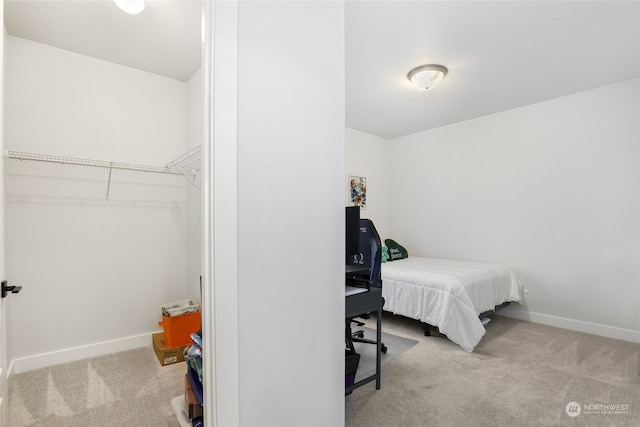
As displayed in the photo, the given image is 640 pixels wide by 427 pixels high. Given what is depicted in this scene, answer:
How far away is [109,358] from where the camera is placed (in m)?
2.65

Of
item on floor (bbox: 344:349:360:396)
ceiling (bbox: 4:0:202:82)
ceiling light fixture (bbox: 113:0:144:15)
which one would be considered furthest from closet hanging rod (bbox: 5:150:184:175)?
item on floor (bbox: 344:349:360:396)

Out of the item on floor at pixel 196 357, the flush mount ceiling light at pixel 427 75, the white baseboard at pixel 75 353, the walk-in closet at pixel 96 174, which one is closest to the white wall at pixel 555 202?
the flush mount ceiling light at pixel 427 75

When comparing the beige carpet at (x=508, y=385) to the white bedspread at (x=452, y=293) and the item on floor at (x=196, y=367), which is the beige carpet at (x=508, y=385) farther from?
the item on floor at (x=196, y=367)

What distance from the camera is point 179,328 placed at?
2625 mm

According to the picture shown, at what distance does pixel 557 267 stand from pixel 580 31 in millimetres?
2500

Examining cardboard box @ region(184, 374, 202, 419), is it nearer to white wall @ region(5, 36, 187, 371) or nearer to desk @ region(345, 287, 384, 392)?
desk @ region(345, 287, 384, 392)

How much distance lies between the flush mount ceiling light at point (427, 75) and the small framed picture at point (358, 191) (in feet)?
6.50

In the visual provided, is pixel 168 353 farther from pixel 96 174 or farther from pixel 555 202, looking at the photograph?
pixel 555 202

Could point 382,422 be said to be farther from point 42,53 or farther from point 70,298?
point 42,53

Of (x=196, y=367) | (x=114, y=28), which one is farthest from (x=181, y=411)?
(x=114, y=28)

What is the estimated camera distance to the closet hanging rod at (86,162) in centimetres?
223

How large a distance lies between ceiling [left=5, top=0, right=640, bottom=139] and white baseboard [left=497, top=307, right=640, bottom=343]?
2.57 m

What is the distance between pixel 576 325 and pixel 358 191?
3104 mm

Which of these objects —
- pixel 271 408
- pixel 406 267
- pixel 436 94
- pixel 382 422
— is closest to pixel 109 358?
pixel 271 408
